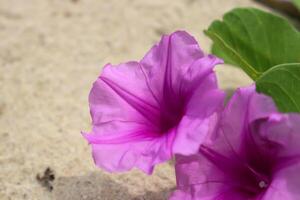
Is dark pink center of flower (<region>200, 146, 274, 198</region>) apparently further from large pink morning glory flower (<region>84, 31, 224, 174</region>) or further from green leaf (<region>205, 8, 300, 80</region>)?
green leaf (<region>205, 8, 300, 80</region>)

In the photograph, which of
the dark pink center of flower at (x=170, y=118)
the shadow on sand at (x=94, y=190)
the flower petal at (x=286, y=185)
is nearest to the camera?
the flower petal at (x=286, y=185)

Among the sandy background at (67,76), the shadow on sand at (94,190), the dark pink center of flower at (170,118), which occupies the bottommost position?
the shadow on sand at (94,190)

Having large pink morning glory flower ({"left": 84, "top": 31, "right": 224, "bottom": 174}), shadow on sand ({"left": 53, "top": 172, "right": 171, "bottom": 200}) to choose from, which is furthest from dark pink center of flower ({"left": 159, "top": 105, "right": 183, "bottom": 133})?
shadow on sand ({"left": 53, "top": 172, "right": 171, "bottom": 200})

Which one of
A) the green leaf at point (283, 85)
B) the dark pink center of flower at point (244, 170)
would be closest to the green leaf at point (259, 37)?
the green leaf at point (283, 85)

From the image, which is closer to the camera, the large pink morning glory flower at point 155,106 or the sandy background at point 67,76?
the large pink morning glory flower at point 155,106

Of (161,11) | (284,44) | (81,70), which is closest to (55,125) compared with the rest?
(81,70)

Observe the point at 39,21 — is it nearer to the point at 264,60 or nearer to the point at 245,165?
the point at 264,60

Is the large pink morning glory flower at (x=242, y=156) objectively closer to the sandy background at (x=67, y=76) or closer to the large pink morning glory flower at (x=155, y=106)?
the large pink morning glory flower at (x=155, y=106)
